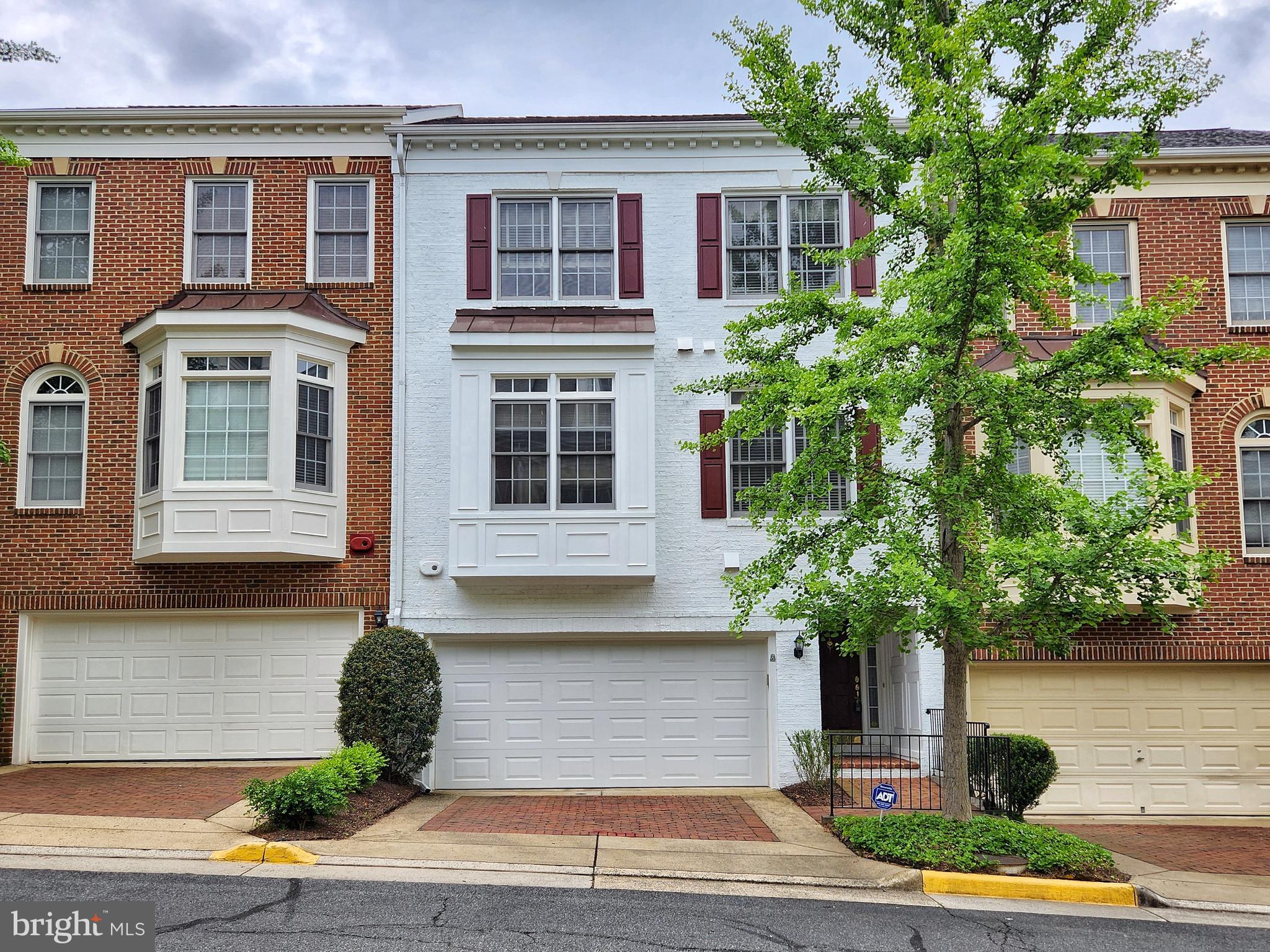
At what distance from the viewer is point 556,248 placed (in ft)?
52.9

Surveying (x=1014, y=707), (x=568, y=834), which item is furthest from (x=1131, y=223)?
(x=568, y=834)

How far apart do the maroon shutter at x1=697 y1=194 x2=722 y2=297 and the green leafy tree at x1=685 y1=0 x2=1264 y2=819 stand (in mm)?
4553

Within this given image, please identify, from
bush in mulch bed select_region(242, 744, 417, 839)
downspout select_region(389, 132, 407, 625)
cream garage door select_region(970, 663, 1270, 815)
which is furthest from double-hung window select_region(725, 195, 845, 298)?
bush in mulch bed select_region(242, 744, 417, 839)

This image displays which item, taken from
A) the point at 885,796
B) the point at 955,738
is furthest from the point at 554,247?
the point at 885,796

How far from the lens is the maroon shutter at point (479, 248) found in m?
15.9

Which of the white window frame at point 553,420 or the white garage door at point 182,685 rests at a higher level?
the white window frame at point 553,420

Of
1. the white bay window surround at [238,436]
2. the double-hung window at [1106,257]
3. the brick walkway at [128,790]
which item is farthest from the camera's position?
the double-hung window at [1106,257]

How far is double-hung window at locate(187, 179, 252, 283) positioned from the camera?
1592 centimetres

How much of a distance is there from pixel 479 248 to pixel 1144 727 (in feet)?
38.3

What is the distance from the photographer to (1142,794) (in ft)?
50.3

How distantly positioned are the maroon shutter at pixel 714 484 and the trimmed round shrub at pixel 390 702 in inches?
174

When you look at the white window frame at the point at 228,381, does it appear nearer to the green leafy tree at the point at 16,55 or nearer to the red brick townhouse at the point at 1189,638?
the green leafy tree at the point at 16,55

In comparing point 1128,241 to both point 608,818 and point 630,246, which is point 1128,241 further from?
point 608,818

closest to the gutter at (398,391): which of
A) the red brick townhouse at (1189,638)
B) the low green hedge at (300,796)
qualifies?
the low green hedge at (300,796)
